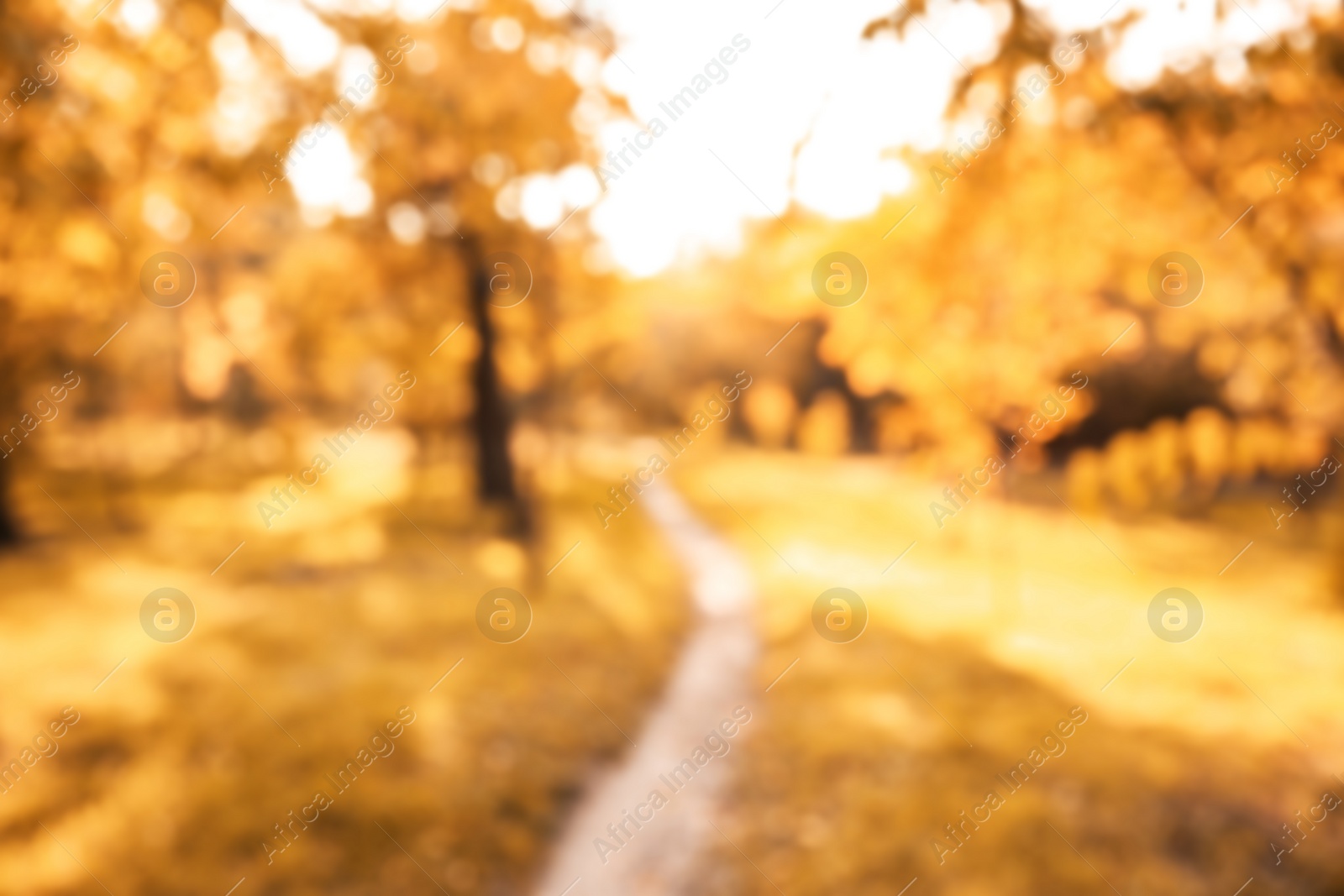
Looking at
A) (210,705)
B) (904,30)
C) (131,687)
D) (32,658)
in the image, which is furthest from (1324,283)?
(32,658)

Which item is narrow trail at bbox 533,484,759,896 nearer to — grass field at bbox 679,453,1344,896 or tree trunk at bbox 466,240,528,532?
grass field at bbox 679,453,1344,896

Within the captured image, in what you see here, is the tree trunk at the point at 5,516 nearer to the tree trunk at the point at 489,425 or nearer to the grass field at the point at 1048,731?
the tree trunk at the point at 489,425

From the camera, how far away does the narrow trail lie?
4.79 meters

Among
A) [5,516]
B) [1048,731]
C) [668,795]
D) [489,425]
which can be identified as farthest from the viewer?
[489,425]

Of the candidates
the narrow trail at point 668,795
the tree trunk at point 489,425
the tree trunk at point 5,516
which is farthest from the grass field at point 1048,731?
the tree trunk at point 5,516

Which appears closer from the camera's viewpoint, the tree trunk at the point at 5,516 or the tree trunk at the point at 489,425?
the tree trunk at the point at 489,425

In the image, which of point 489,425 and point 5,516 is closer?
point 5,516

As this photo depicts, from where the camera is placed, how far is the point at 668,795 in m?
5.77

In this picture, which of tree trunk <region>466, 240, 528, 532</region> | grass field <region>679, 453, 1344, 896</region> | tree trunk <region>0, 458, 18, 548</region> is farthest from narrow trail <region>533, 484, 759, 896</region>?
tree trunk <region>0, 458, 18, 548</region>

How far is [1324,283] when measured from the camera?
3508 mm

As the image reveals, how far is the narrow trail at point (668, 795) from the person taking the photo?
15.7 ft

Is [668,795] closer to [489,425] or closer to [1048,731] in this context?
[1048,731]

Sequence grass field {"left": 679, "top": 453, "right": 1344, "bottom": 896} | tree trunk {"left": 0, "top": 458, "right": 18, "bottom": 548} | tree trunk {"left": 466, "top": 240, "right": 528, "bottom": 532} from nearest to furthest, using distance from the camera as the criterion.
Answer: grass field {"left": 679, "top": 453, "right": 1344, "bottom": 896}, tree trunk {"left": 466, "top": 240, "right": 528, "bottom": 532}, tree trunk {"left": 0, "top": 458, "right": 18, "bottom": 548}

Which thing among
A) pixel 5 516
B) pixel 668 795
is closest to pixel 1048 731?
pixel 668 795
